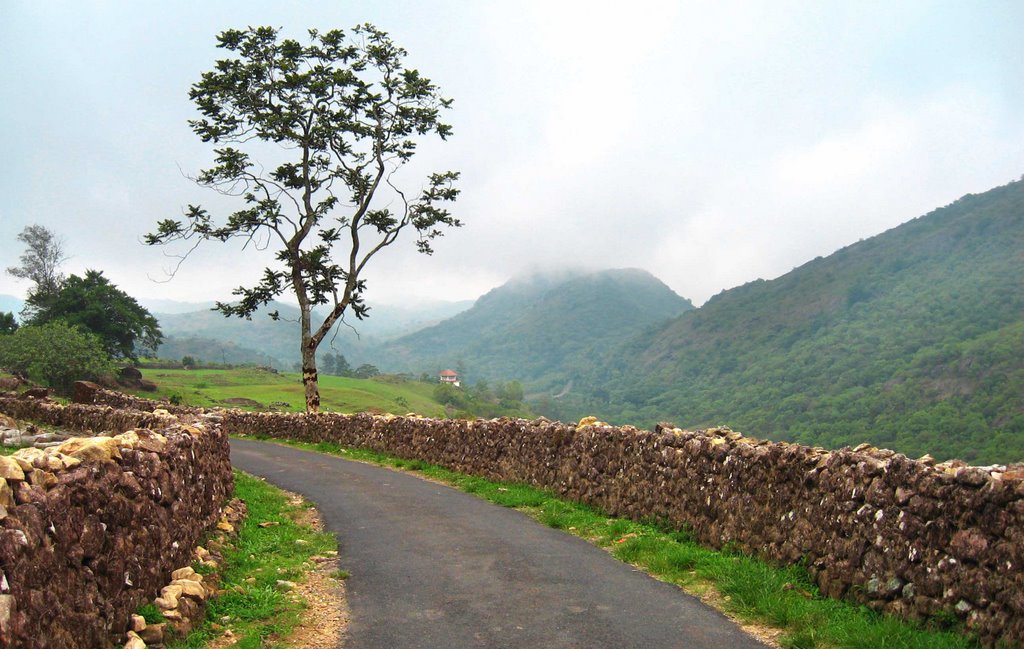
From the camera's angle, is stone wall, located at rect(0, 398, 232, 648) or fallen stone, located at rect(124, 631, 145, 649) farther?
fallen stone, located at rect(124, 631, 145, 649)

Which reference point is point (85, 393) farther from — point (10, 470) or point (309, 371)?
point (10, 470)

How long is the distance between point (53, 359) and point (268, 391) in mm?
36749

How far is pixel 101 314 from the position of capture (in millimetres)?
72500

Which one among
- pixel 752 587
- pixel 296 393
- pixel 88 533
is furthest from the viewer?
pixel 296 393

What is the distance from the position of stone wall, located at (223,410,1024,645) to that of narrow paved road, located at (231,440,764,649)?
4.91 ft

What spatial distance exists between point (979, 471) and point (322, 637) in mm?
6470

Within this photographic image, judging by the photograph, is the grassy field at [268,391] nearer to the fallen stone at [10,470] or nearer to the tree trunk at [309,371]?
the tree trunk at [309,371]

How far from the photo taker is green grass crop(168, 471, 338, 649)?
720cm

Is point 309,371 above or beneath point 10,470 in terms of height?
above

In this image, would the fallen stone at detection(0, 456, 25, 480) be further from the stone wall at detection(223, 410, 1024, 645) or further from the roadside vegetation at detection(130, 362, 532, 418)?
the roadside vegetation at detection(130, 362, 532, 418)

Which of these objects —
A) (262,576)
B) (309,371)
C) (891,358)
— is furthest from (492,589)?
(891,358)

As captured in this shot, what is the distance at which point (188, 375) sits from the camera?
311 ft

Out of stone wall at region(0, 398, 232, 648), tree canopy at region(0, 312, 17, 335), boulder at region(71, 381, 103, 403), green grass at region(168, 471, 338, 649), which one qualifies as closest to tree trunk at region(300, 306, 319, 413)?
boulder at region(71, 381, 103, 403)

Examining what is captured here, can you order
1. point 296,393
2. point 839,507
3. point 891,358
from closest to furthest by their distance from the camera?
point 839,507 → point 296,393 → point 891,358
